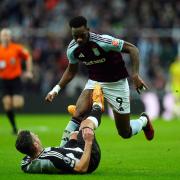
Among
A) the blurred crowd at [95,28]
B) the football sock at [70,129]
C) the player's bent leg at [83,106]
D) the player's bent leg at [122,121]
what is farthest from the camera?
the blurred crowd at [95,28]

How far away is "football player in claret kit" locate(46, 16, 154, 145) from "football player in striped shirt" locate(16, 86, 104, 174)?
4.16 ft

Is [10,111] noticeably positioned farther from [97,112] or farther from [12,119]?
[97,112]

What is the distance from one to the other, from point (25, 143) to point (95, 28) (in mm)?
17878

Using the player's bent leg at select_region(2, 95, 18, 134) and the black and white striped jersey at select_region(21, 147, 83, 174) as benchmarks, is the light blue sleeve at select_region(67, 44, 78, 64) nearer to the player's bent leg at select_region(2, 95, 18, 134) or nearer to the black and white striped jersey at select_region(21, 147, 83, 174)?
the black and white striped jersey at select_region(21, 147, 83, 174)

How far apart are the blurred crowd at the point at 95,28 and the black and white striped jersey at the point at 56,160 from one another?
1646 cm

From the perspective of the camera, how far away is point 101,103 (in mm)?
9812

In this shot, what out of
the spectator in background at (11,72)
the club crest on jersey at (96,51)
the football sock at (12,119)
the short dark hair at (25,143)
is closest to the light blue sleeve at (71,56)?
the club crest on jersey at (96,51)

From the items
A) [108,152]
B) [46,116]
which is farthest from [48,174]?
[46,116]

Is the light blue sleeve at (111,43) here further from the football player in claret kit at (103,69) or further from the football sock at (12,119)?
the football sock at (12,119)

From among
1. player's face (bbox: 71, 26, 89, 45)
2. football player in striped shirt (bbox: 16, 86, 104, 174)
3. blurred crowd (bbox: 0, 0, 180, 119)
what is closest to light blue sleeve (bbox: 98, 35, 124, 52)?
player's face (bbox: 71, 26, 89, 45)

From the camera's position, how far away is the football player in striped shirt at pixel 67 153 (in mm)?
9180

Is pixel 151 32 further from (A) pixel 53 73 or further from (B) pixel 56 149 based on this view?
(B) pixel 56 149

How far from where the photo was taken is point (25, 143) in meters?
9.21

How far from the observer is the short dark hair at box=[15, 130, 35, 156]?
363 inches
